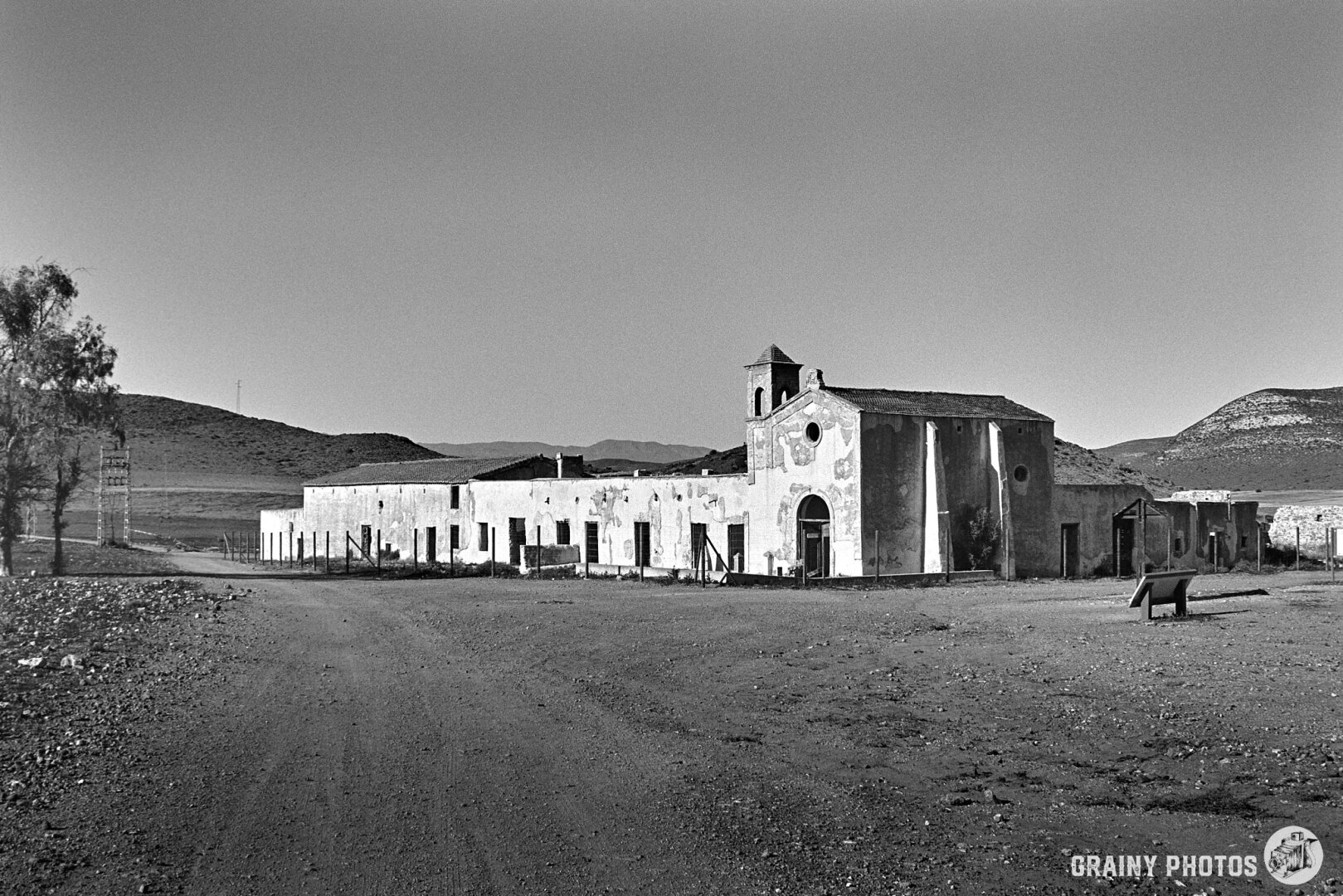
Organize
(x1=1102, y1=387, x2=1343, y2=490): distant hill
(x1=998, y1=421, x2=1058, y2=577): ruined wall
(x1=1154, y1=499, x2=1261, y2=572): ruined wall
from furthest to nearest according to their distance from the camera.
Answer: (x1=1102, y1=387, x2=1343, y2=490): distant hill → (x1=1154, y1=499, x2=1261, y2=572): ruined wall → (x1=998, y1=421, x2=1058, y2=577): ruined wall

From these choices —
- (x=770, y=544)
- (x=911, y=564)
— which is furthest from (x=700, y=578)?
(x=911, y=564)

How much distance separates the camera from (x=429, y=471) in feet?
149

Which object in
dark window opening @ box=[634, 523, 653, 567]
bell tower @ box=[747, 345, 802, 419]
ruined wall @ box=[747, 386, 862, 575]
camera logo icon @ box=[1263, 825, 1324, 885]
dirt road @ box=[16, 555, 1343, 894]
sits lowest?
camera logo icon @ box=[1263, 825, 1324, 885]

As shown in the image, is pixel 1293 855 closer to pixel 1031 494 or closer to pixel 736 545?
pixel 1031 494

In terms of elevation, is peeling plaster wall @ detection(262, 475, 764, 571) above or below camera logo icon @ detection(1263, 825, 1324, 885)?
above

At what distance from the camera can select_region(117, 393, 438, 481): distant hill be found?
326 feet

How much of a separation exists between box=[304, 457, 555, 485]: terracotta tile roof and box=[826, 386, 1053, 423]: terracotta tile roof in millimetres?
16749

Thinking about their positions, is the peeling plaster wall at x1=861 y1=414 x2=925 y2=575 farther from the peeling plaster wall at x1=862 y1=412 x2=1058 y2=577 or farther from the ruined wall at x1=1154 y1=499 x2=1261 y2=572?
the ruined wall at x1=1154 y1=499 x2=1261 y2=572

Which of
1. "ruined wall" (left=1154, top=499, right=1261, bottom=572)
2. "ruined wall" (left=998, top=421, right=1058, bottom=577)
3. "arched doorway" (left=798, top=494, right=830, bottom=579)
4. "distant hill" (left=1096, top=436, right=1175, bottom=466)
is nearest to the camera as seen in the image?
"arched doorway" (left=798, top=494, right=830, bottom=579)

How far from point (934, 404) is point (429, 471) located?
23.0m

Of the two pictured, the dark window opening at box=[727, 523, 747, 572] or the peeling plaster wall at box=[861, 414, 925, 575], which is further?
the dark window opening at box=[727, 523, 747, 572]

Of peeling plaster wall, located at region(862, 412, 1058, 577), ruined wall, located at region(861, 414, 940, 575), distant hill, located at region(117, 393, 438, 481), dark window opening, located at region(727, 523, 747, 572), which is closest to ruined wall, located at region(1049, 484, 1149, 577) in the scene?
peeling plaster wall, located at region(862, 412, 1058, 577)

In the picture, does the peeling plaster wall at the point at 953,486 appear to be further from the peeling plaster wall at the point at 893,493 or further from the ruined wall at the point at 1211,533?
the ruined wall at the point at 1211,533

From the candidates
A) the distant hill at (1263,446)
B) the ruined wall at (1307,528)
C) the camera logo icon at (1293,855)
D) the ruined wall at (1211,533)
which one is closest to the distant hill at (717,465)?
the ruined wall at (1211,533)
